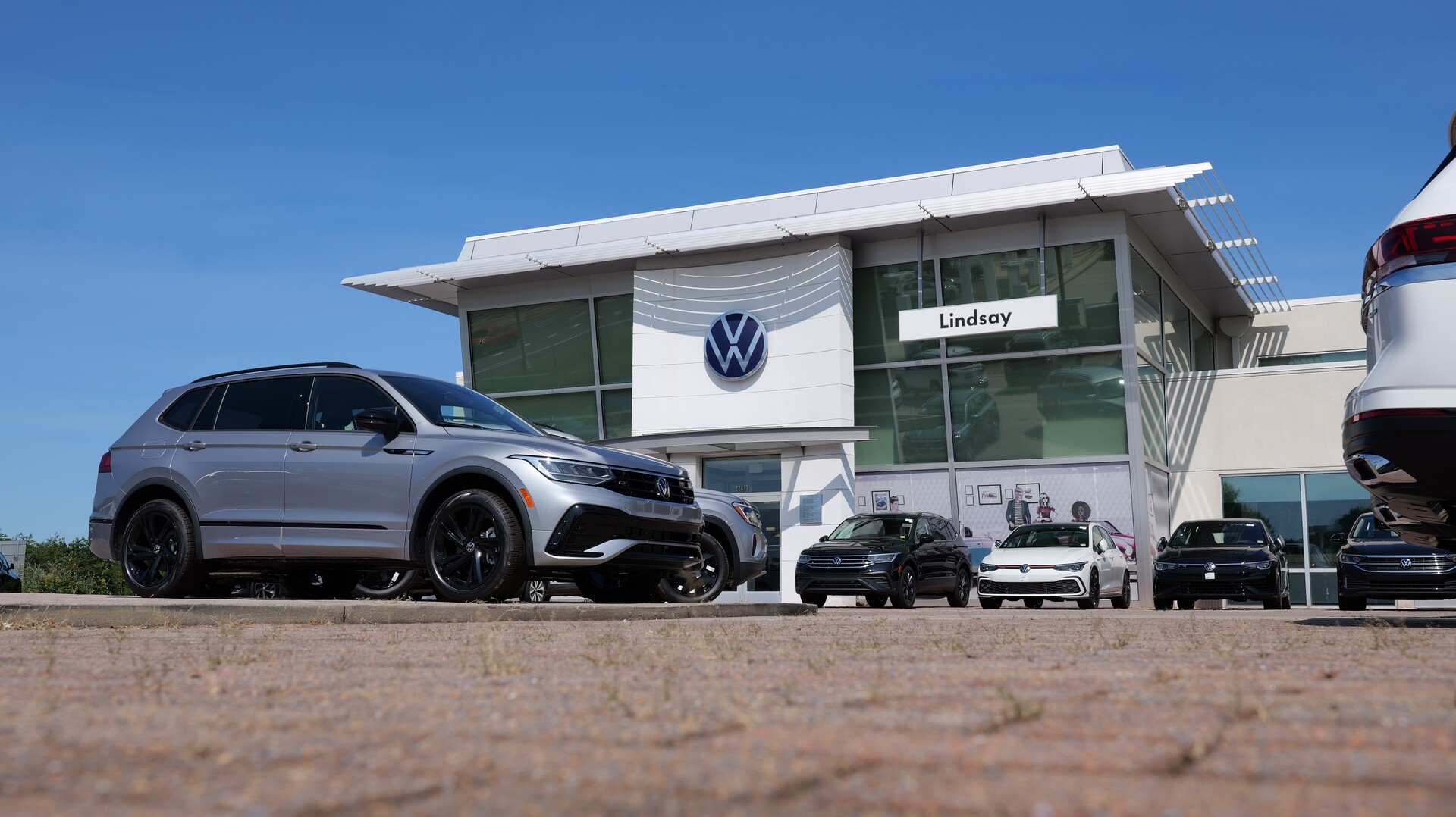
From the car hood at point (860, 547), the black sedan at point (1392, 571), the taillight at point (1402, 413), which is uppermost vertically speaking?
the taillight at point (1402, 413)

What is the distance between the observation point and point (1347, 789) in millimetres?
2070

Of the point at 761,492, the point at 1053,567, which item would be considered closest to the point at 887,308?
the point at 761,492

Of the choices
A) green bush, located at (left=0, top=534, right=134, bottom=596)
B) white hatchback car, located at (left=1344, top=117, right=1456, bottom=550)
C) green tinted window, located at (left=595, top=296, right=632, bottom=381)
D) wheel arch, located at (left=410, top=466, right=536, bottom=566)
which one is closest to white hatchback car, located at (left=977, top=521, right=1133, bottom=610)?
green tinted window, located at (left=595, top=296, right=632, bottom=381)

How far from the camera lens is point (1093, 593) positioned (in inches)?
762

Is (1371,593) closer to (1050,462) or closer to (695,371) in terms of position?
(1050,462)

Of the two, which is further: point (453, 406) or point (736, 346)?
point (736, 346)

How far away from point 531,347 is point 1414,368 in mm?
22502

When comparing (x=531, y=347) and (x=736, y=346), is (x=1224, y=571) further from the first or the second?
(x=531, y=347)

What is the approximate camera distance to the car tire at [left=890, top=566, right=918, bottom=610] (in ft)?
60.4

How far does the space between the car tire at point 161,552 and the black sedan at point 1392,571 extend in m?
14.0

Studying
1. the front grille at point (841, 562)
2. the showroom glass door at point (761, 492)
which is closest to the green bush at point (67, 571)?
the showroom glass door at point (761, 492)

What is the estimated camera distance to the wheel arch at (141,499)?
9875 millimetres

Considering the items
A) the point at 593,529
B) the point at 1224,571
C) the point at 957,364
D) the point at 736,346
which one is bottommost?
the point at 1224,571

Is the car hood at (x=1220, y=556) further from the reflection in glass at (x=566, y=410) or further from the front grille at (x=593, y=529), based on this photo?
the reflection in glass at (x=566, y=410)
